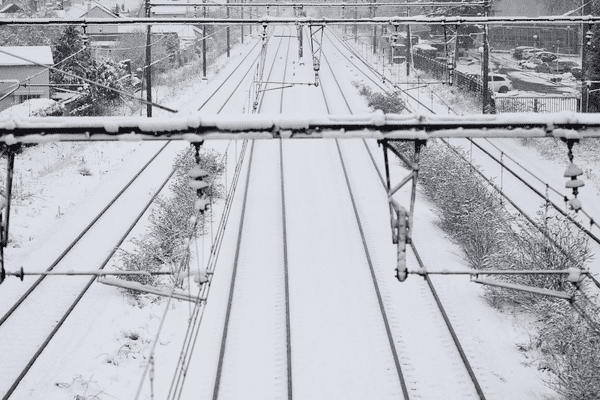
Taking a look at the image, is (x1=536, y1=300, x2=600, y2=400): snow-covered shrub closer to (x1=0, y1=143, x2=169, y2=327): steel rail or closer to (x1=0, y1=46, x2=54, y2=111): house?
(x1=0, y1=143, x2=169, y2=327): steel rail

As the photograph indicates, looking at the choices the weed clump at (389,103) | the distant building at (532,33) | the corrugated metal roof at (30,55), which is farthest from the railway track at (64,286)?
the distant building at (532,33)

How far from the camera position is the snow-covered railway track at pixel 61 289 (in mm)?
9375

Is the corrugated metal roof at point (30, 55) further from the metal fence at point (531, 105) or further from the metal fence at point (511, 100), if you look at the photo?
the metal fence at point (531, 105)

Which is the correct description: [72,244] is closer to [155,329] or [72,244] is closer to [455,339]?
[155,329]

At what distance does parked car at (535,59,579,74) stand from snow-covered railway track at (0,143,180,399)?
29708 mm

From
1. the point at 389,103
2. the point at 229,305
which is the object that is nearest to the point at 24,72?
the point at 389,103

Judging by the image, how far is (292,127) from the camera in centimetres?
498

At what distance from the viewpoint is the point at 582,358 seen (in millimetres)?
8305

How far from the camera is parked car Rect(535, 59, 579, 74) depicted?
39.8m

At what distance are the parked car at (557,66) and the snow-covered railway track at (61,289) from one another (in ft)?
97.5

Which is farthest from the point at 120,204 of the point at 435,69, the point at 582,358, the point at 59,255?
the point at 435,69

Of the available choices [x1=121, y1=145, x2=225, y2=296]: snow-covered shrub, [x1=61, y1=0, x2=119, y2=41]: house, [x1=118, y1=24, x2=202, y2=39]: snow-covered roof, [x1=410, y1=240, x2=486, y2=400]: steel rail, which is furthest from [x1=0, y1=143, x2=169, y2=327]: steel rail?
[x1=118, y1=24, x2=202, y2=39]: snow-covered roof

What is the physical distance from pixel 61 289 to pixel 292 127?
787 cm

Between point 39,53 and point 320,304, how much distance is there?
2047cm
